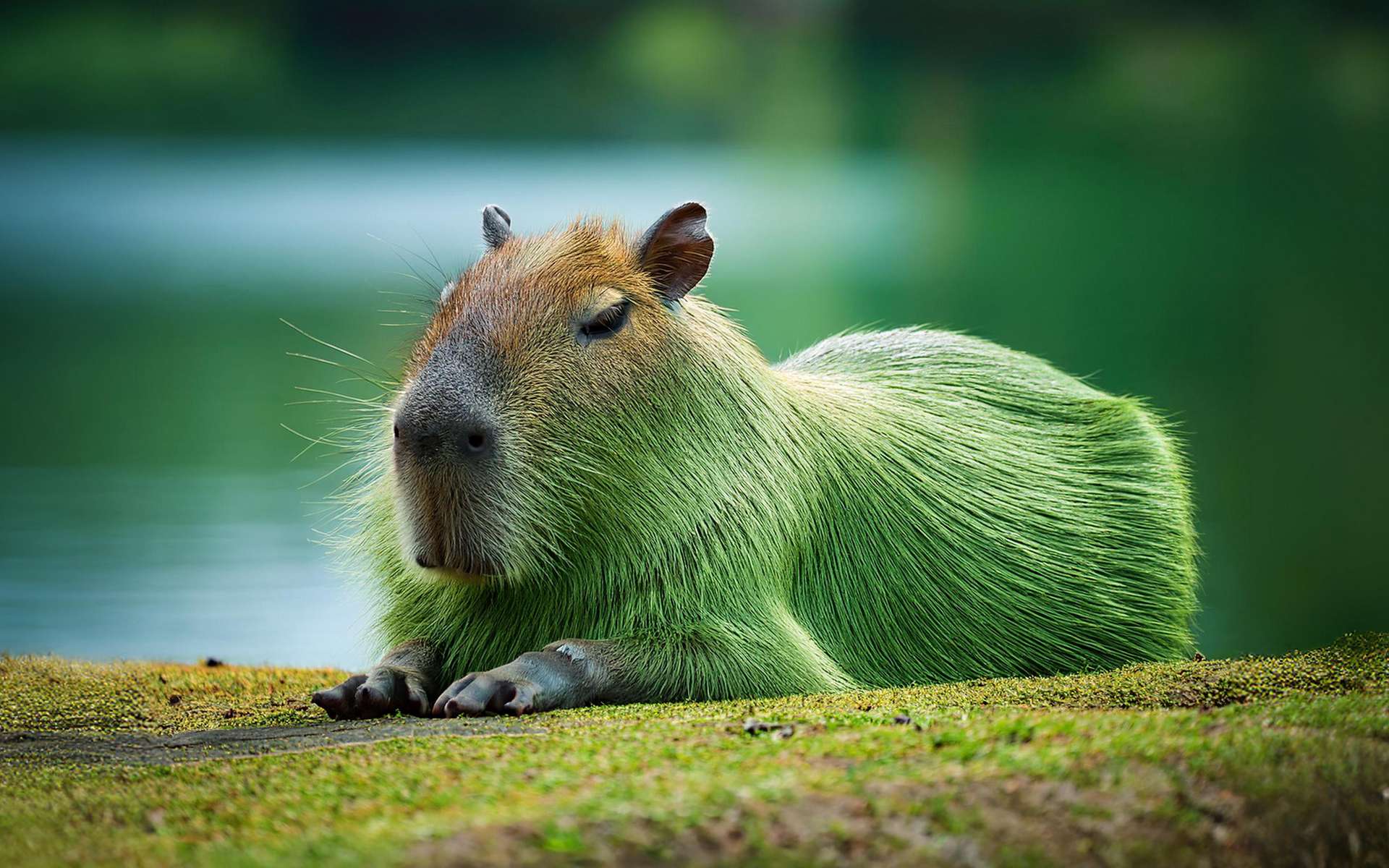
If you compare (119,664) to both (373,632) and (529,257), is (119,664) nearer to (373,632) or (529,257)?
(373,632)

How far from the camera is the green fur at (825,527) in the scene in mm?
3223

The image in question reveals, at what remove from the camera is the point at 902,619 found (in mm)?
3729

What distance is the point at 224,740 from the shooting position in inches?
111

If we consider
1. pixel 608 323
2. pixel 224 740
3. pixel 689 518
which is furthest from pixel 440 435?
pixel 224 740

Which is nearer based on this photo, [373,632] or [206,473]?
[373,632]

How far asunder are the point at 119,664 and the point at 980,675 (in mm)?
2824

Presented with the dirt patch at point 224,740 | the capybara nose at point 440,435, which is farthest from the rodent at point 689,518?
the dirt patch at point 224,740

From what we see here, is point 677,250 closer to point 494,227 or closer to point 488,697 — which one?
point 494,227

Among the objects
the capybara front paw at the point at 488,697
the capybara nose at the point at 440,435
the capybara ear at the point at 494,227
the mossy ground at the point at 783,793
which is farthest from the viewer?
the capybara ear at the point at 494,227

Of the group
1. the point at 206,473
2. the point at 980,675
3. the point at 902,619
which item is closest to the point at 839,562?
the point at 902,619

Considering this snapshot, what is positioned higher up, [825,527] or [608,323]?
[608,323]

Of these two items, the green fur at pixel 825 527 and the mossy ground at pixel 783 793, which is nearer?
the mossy ground at pixel 783 793

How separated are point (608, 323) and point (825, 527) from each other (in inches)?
34.1

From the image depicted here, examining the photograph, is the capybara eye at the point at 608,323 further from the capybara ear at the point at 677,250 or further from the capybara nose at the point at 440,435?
the capybara nose at the point at 440,435
